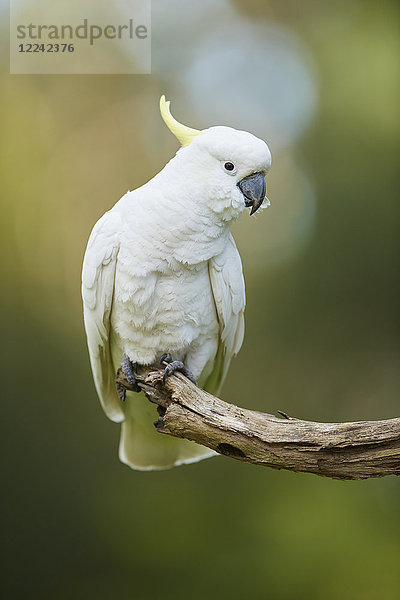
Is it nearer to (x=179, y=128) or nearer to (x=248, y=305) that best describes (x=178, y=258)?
(x=179, y=128)

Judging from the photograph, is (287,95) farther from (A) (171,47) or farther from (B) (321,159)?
(A) (171,47)

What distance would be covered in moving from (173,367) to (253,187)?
0.57 metres

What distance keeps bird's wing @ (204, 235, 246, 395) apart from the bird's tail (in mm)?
377

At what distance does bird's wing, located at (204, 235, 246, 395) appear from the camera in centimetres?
166

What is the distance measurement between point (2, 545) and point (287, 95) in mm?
2260

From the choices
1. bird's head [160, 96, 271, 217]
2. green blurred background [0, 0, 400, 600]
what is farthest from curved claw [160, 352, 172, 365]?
green blurred background [0, 0, 400, 600]

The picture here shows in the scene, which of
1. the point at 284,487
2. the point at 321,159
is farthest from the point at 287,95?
the point at 284,487

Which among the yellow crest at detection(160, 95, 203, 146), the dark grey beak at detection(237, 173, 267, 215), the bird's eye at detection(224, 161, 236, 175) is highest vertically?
the yellow crest at detection(160, 95, 203, 146)

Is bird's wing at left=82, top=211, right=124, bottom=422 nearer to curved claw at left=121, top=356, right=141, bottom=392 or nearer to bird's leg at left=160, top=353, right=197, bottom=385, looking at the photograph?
curved claw at left=121, top=356, right=141, bottom=392

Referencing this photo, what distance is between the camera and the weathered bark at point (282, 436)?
1.26 m

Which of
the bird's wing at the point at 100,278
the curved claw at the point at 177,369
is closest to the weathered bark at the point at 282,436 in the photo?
the curved claw at the point at 177,369

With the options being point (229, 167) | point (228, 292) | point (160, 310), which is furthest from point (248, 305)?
point (229, 167)

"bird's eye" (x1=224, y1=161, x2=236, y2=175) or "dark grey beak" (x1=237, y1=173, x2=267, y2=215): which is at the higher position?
"bird's eye" (x1=224, y1=161, x2=236, y2=175)

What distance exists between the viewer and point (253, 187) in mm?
1535
